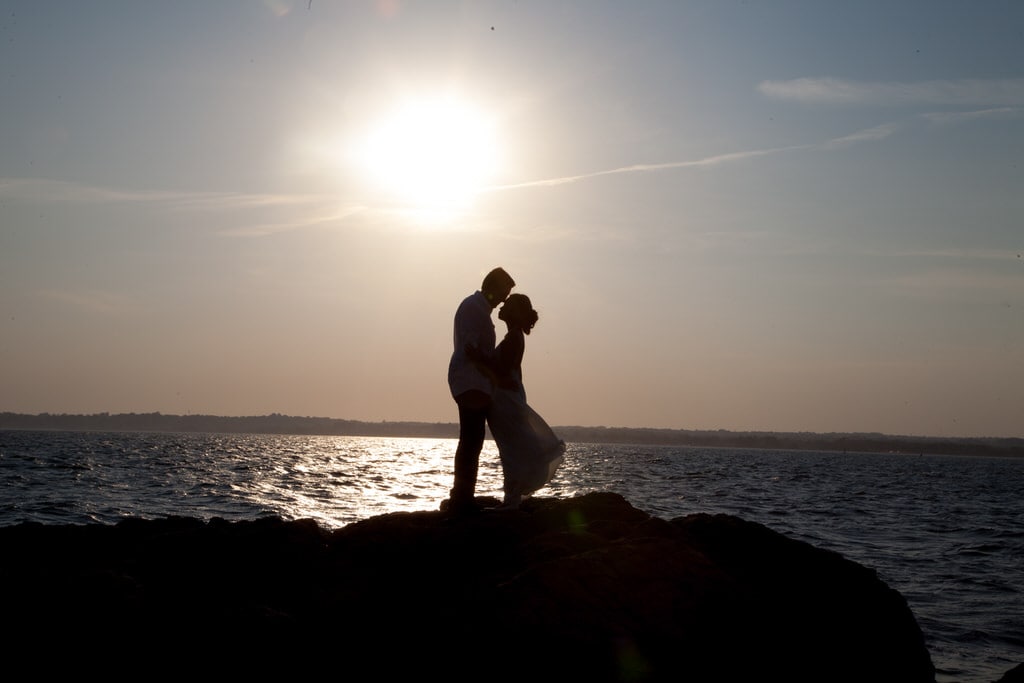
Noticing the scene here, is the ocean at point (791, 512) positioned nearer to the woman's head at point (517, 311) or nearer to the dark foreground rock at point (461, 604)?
the dark foreground rock at point (461, 604)

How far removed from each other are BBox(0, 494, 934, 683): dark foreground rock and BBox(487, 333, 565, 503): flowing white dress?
0.70 meters

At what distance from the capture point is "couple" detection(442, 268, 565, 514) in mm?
A: 8250

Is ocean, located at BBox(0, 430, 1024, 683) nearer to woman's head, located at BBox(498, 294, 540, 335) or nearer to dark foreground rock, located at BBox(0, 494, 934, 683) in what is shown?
dark foreground rock, located at BBox(0, 494, 934, 683)

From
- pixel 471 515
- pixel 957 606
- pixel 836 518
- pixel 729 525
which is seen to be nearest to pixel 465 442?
pixel 471 515

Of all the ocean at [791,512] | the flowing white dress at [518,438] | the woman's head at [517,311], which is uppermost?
the woman's head at [517,311]

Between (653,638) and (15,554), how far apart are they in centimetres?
555

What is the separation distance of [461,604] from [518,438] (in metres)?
3.01

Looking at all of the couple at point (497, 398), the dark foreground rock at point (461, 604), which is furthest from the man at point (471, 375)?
the dark foreground rock at point (461, 604)

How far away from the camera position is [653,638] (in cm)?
534

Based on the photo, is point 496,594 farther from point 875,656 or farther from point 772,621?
point 875,656

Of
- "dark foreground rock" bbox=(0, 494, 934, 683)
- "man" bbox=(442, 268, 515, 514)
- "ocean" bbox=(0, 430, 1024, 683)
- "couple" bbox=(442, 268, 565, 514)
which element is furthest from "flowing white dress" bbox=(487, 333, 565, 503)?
"ocean" bbox=(0, 430, 1024, 683)

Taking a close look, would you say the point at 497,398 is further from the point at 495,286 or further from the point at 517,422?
the point at 495,286

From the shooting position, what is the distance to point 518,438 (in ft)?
28.5

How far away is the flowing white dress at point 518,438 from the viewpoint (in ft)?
28.3
